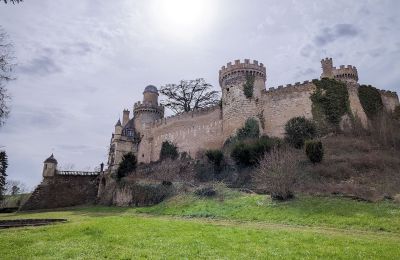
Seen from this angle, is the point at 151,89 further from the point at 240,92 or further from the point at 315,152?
the point at 315,152

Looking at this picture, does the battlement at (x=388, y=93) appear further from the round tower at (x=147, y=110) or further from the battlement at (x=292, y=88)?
the round tower at (x=147, y=110)

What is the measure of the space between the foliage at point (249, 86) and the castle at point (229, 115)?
277 millimetres

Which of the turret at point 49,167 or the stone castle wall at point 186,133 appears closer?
the stone castle wall at point 186,133

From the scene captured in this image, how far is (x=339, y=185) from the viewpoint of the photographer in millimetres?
20344

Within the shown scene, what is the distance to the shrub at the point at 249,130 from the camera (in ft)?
107

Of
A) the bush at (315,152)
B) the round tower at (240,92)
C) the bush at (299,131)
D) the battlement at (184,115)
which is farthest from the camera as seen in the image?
the battlement at (184,115)

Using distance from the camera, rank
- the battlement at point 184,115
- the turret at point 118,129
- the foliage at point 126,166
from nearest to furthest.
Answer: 1. the foliage at point 126,166
2. the battlement at point 184,115
3. the turret at point 118,129

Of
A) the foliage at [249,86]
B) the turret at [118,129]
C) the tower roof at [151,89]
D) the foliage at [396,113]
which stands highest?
the tower roof at [151,89]

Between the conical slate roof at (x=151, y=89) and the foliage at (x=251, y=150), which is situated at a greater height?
the conical slate roof at (x=151, y=89)

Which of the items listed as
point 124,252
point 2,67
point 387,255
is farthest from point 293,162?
point 2,67

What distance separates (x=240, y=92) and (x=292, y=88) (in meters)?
5.38

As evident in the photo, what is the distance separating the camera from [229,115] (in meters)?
35.2

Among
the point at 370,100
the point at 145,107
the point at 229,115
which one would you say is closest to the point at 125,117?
the point at 145,107

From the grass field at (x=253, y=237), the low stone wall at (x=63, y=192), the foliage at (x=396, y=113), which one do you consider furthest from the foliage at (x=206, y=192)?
the low stone wall at (x=63, y=192)
